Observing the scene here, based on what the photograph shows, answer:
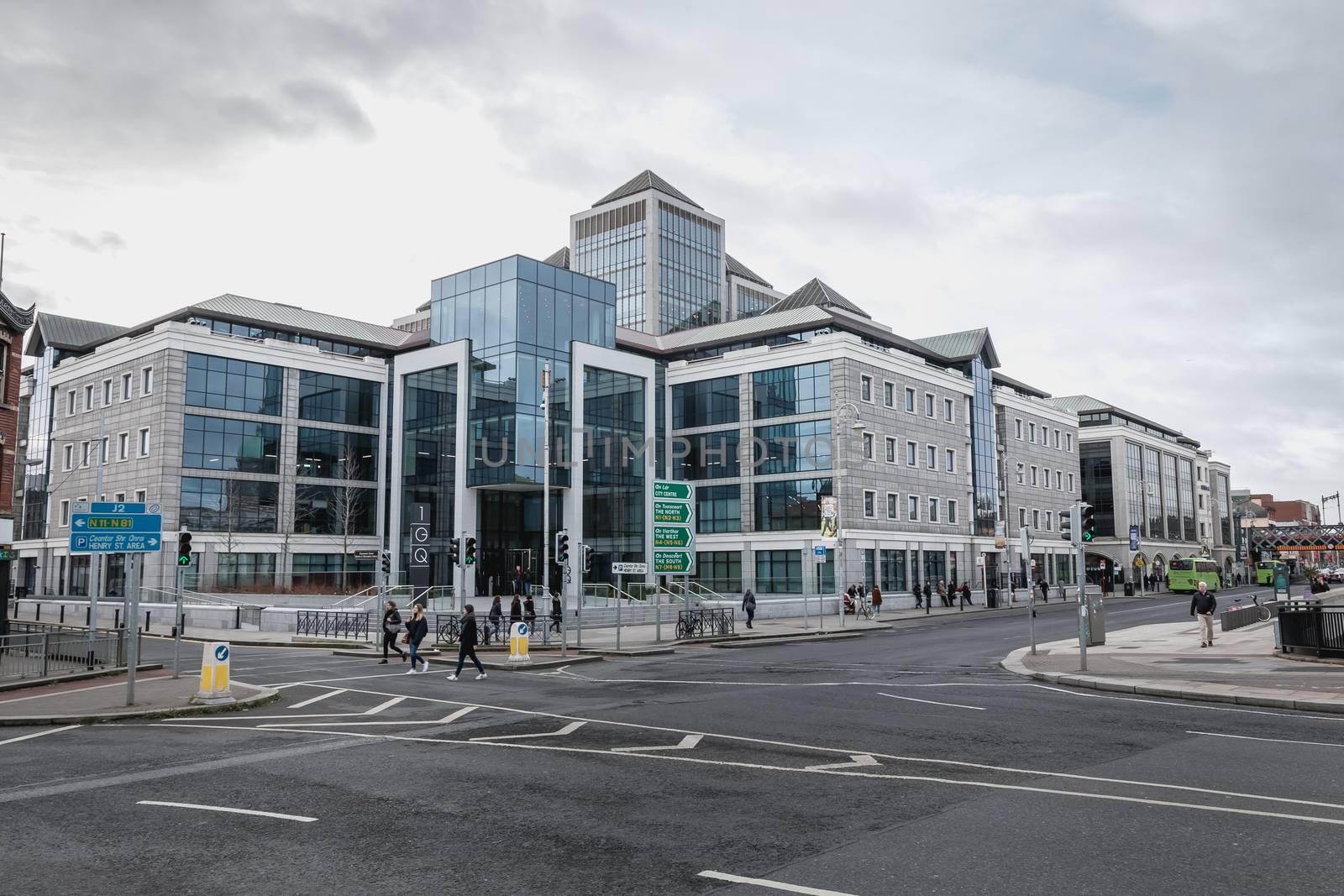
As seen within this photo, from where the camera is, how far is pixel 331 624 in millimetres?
38250

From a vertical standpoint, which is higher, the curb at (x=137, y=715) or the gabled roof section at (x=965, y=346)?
the gabled roof section at (x=965, y=346)

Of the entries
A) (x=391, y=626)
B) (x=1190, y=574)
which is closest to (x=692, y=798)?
(x=391, y=626)

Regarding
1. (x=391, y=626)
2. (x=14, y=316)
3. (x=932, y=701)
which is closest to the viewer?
(x=932, y=701)

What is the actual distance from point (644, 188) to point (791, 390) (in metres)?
54.6

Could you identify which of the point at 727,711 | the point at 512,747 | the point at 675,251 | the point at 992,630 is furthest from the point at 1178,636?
the point at 675,251

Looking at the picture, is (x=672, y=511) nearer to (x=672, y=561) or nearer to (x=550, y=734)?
(x=672, y=561)

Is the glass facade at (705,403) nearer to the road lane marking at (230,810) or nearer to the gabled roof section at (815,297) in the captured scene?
the gabled roof section at (815,297)

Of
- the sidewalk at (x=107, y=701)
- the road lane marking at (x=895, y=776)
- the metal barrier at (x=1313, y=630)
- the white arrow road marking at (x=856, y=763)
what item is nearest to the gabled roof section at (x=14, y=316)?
the sidewalk at (x=107, y=701)

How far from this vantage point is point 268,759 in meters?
11.9

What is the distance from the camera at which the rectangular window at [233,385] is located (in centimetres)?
5656

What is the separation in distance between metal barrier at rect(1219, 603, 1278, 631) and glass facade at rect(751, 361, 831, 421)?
26.5m

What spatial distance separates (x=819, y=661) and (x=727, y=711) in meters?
10.6

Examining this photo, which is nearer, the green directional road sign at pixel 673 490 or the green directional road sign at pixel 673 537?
the green directional road sign at pixel 673 537

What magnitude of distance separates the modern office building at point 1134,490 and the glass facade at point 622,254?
44.9m
